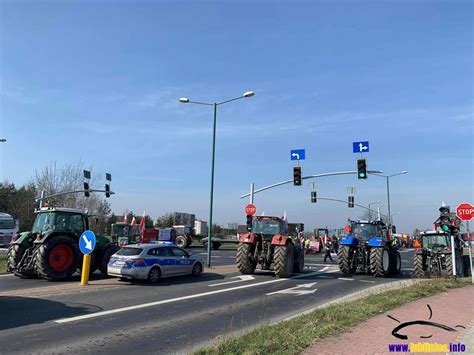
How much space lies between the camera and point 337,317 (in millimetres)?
9156

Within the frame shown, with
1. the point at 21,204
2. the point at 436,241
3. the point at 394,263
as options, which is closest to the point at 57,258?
the point at 394,263

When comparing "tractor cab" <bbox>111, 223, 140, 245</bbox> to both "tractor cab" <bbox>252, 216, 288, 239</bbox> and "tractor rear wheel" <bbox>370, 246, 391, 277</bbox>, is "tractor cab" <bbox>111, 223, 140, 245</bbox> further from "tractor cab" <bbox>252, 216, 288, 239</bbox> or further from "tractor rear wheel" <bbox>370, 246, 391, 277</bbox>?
"tractor rear wheel" <bbox>370, 246, 391, 277</bbox>

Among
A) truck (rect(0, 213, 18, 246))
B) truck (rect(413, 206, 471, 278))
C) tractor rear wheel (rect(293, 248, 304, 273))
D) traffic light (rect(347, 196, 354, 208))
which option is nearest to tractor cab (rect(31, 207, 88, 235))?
tractor rear wheel (rect(293, 248, 304, 273))

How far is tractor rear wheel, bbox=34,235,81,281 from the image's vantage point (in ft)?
54.0

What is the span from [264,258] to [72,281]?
7.51 meters

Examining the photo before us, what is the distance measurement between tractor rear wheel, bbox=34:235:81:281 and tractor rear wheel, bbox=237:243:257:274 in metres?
6.34

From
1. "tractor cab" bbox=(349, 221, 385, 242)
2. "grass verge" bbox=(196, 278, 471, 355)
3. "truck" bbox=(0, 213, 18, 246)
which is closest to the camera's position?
"grass verge" bbox=(196, 278, 471, 355)

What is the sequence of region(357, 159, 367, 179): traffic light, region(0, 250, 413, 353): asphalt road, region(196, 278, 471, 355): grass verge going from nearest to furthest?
region(196, 278, 471, 355): grass verge → region(0, 250, 413, 353): asphalt road → region(357, 159, 367, 179): traffic light

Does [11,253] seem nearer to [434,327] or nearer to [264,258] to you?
[264,258]

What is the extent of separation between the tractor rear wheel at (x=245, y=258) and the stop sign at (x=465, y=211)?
8037 millimetres

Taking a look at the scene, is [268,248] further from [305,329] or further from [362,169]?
[305,329]

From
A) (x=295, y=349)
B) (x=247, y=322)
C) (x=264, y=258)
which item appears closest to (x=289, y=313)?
(x=247, y=322)

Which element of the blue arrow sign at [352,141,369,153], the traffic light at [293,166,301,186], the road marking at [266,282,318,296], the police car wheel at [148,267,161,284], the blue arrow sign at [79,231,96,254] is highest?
the blue arrow sign at [352,141,369,153]

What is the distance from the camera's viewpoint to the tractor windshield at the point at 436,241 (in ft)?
70.5
